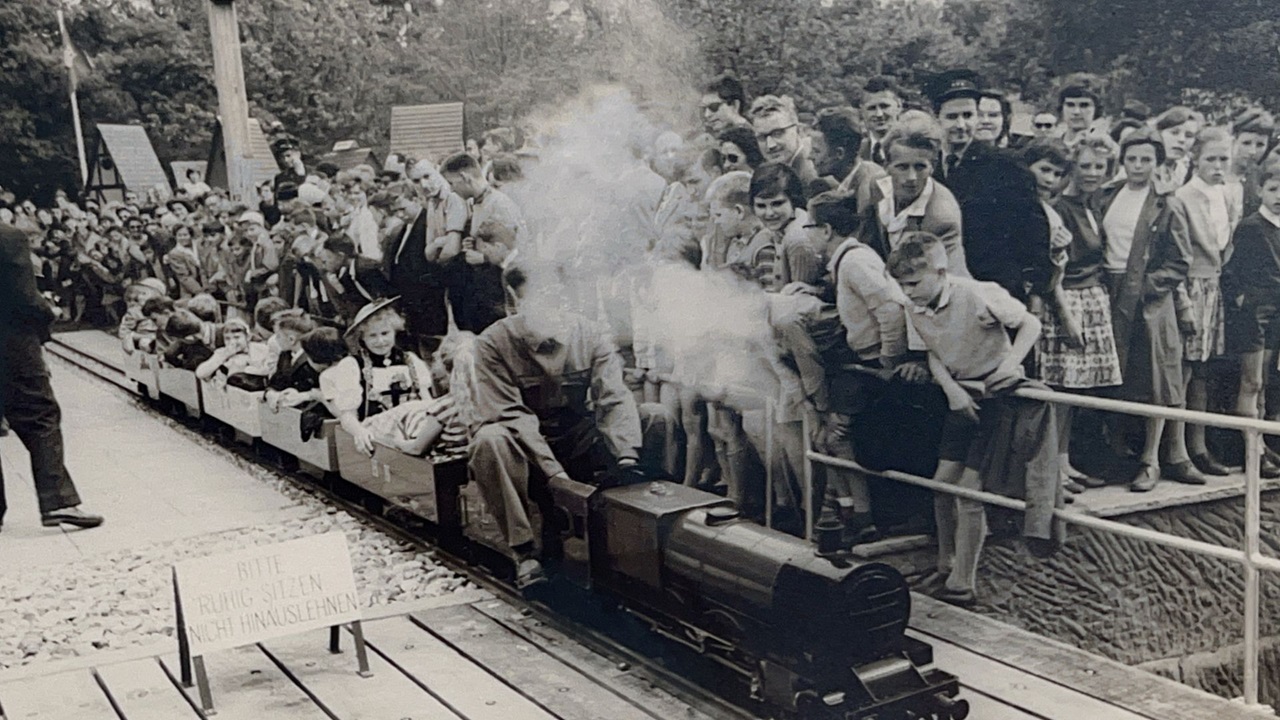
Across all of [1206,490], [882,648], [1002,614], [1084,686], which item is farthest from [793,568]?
[1206,490]

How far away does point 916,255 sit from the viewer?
2590 millimetres

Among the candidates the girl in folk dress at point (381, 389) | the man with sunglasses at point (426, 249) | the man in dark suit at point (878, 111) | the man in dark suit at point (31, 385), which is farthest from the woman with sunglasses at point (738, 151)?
the man in dark suit at point (31, 385)

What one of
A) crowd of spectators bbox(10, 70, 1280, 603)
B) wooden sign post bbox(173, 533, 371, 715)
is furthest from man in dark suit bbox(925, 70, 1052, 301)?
wooden sign post bbox(173, 533, 371, 715)

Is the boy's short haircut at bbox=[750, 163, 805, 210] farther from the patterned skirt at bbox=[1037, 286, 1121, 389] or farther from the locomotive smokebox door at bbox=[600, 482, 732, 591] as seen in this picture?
the locomotive smokebox door at bbox=[600, 482, 732, 591]

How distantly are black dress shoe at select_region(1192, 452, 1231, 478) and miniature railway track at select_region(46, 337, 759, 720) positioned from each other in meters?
1.32

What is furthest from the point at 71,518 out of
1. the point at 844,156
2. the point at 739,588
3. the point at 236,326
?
the point at 844,156

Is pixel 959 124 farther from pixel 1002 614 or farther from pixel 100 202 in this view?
pixel 100 202

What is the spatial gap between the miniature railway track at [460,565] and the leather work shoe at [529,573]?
5 centimetres

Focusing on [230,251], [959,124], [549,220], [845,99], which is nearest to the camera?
[959,124]

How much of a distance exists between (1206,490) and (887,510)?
714 mm

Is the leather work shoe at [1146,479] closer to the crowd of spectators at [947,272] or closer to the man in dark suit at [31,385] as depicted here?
the crowd of spectators at [947,272]

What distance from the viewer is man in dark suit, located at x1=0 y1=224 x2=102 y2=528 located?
401 cm

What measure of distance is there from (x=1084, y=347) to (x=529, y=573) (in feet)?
7.54

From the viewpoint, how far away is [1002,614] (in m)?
2.60
